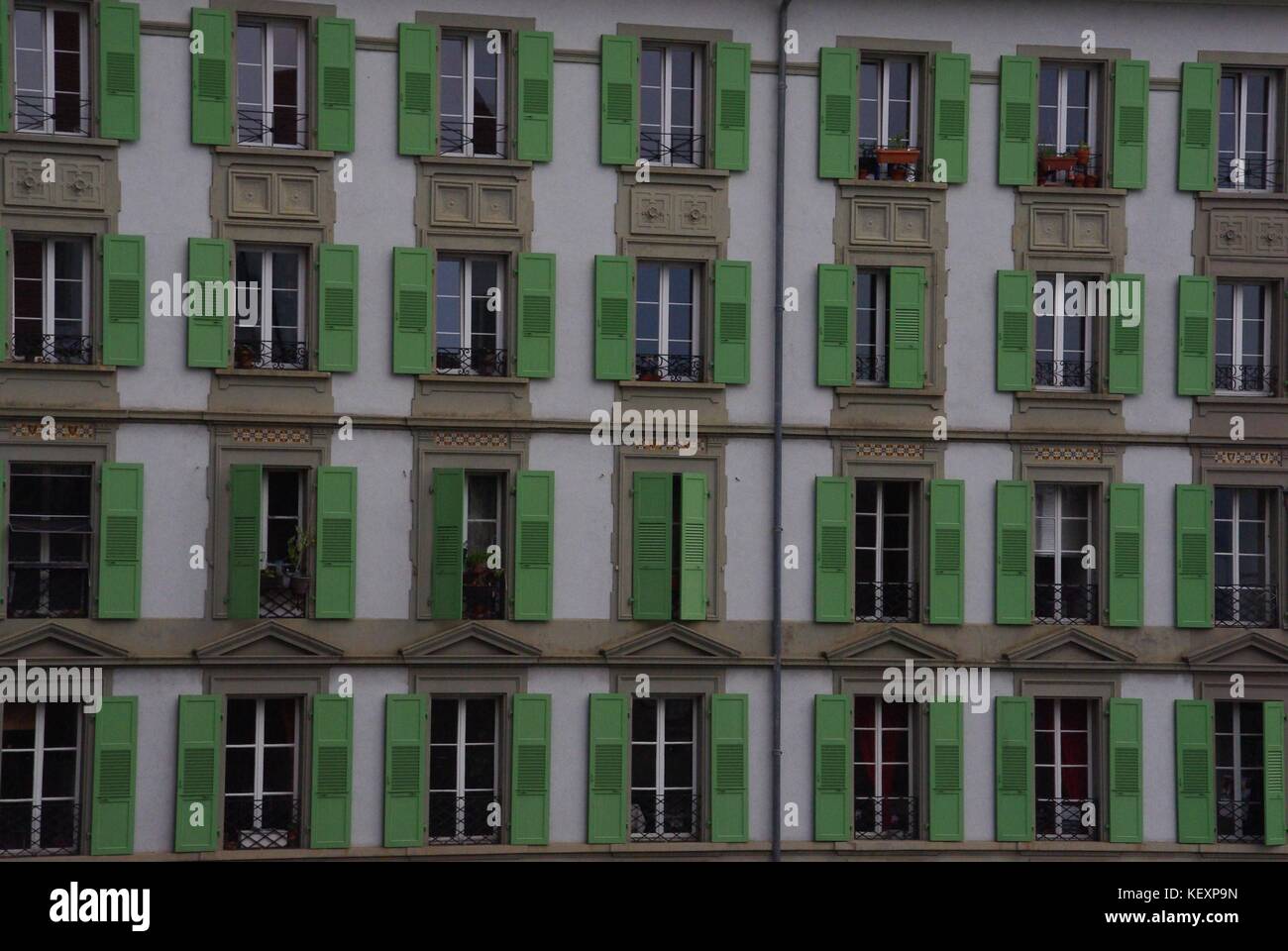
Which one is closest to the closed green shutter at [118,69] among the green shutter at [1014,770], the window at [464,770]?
the window at [464,770]

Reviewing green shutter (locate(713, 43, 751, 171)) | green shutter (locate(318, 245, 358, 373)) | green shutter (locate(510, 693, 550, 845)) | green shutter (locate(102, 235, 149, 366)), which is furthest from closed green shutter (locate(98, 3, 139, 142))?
green shutter (locate(510, 693, 550, 845))

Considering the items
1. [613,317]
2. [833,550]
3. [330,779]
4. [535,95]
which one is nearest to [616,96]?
[535,95]

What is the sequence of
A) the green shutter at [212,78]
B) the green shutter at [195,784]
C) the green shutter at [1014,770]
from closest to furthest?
the green shutter at [195,784]
the green shutter at [212,78]
the green shutter at [1014,770]

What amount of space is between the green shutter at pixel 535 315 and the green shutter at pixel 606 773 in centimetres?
407

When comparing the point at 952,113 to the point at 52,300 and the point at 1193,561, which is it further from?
the point at 52,300

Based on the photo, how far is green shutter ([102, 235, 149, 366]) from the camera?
72.4 feet

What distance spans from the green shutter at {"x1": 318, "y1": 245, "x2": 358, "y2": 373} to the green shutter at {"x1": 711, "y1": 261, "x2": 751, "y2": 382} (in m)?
4.42

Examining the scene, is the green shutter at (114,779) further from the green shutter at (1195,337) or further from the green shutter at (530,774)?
the green shutter at (1195,337)

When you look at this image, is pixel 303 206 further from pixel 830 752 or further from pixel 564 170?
pixel 830 752

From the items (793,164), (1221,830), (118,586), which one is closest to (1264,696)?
(1221,830)

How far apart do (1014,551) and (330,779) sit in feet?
29.0

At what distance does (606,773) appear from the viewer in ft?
74.7

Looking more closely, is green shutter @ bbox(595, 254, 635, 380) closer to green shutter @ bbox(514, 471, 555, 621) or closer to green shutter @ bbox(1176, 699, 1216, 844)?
green shutter @ bbox(514, 471, 555, 621)

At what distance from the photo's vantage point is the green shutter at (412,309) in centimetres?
2272
